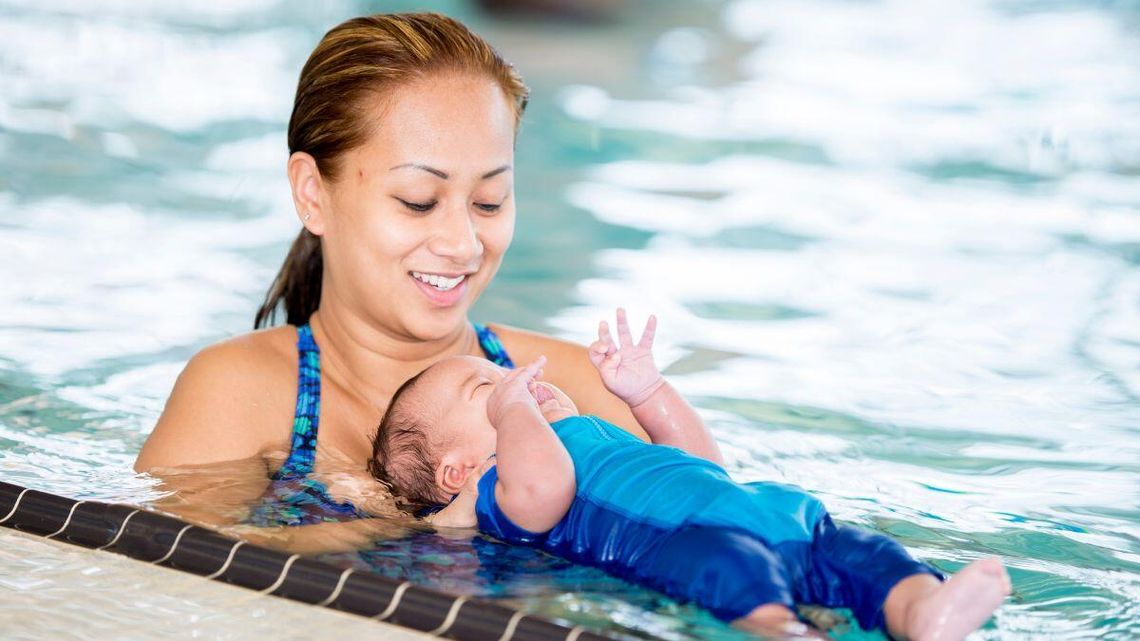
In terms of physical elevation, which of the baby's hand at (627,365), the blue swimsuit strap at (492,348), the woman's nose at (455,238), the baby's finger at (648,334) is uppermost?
the woman's nose at (455,238)

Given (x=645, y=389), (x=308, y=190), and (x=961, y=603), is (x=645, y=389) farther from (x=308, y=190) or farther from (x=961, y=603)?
(x=961, y=603)

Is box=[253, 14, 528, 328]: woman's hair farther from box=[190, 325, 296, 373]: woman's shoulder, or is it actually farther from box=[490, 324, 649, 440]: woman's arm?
box=[490, 324, 649, 440]: woman's arm

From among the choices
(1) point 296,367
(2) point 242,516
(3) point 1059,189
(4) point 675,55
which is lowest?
(2) point 242,516

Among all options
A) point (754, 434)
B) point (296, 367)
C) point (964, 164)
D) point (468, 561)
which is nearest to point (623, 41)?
point (964, 164)

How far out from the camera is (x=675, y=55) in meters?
12.7

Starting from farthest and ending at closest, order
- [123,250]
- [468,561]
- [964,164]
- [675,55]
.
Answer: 1. [675,55]
2. [964,164]
3. [123,250]
4. [468,561]

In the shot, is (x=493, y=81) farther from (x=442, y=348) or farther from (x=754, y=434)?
(x=754, y=434)

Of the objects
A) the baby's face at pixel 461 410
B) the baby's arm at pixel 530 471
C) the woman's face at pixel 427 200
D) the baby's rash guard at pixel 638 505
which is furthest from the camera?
the woman's face at pixel 427 200

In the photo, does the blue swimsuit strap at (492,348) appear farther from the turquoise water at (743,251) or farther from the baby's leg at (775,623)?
the baby's leg at (775,623)

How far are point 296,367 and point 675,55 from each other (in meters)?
9.42

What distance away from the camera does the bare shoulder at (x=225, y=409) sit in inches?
136

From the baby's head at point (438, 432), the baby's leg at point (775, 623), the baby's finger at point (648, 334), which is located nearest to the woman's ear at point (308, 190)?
the baby's head at point (438, 432)

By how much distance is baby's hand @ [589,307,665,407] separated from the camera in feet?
11.2

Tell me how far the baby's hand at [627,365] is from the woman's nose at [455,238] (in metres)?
0.36
